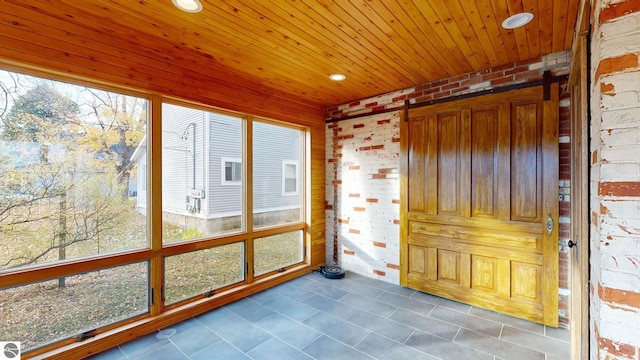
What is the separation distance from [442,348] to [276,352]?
1.39 m

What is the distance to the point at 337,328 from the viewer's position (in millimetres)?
2689

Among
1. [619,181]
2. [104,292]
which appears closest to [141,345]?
[104,292]

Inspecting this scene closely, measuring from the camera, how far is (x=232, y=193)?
11.2 feet

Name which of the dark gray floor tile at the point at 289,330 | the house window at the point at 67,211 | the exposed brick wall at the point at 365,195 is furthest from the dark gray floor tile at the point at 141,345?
the exposed brick wall at the point at 365,195

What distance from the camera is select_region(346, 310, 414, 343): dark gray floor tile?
256 centimetres

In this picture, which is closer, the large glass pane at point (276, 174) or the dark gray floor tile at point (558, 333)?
the dark gray floor tile at point (558, 333)

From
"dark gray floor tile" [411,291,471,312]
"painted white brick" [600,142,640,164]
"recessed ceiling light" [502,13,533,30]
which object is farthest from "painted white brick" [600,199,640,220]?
"dark gray floor tile" [411,291,471,312]

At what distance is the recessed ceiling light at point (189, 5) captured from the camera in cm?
192

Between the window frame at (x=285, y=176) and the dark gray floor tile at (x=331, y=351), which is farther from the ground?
the window frame at (x=285, y=176)

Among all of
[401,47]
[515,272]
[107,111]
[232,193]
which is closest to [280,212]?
[232,193]

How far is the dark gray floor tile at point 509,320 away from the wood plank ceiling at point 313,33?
2622mm

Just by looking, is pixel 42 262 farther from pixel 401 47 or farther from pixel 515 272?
pixel 515 272

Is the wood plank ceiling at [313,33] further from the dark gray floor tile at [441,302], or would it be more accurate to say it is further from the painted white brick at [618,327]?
the dark gray floor tile at [441,302]

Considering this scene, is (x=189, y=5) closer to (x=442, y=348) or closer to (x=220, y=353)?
(x=220, y=353)
